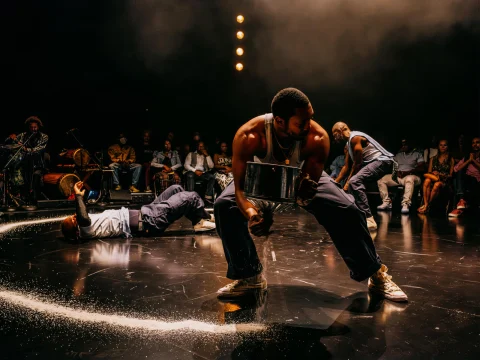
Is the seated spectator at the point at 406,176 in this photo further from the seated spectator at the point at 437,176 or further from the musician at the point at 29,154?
the musician at the point at 29,154

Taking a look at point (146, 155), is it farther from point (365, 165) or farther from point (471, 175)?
point (471, 175)

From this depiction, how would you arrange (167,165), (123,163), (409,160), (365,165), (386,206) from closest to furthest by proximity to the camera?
(365,165)
(386,206)
(409,160)
(123,163)
(167,165)

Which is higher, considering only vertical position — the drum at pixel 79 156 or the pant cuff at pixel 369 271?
the drum at pixel 79 156

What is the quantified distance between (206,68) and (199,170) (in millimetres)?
2705

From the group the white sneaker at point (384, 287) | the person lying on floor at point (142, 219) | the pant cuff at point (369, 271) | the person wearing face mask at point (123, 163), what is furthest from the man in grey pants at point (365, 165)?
the person wearing face mask at point (123, 163)

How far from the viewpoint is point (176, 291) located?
2.00m

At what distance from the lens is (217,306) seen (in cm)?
177

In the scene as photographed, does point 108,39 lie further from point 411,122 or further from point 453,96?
point 453,96

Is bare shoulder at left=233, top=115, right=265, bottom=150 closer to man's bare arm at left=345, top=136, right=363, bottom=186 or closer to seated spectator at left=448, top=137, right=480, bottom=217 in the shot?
man's bare arm at left=345, top=136, right=363, bottom=186

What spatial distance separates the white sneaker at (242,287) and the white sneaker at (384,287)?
23.4 inches

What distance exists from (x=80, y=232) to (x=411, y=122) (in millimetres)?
7391

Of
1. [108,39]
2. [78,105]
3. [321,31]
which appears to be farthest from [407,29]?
[78,105]

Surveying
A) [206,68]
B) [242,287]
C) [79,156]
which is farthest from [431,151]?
[79,156]

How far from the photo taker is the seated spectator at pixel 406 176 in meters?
6.49
